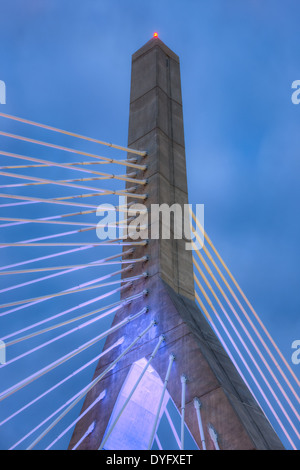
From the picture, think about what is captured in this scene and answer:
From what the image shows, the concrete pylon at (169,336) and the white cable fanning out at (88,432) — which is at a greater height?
the concrete pylon at (169,336)

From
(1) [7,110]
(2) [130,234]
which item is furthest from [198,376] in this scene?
(1) [7,110]

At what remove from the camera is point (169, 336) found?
9.61 metres

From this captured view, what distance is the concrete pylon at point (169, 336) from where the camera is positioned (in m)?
8.37

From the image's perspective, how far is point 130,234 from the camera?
38.8ft

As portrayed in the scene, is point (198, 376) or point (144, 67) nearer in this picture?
point (198, 376)

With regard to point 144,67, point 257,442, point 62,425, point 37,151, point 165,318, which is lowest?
point 62,425

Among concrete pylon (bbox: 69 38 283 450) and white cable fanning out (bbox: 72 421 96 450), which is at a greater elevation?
concrete pylon (bbox: 69 38 283 450)

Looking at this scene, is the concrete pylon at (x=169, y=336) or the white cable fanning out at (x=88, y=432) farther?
the white cable fanning out at (x=88, y=432)

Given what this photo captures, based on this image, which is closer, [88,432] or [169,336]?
[169,336]

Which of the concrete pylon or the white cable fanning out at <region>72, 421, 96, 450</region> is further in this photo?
the white cable fanning out at <region>72, 421, 96, 450</region>

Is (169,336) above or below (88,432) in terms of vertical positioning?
above

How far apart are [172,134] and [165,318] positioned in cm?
525

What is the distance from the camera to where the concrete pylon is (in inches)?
329
